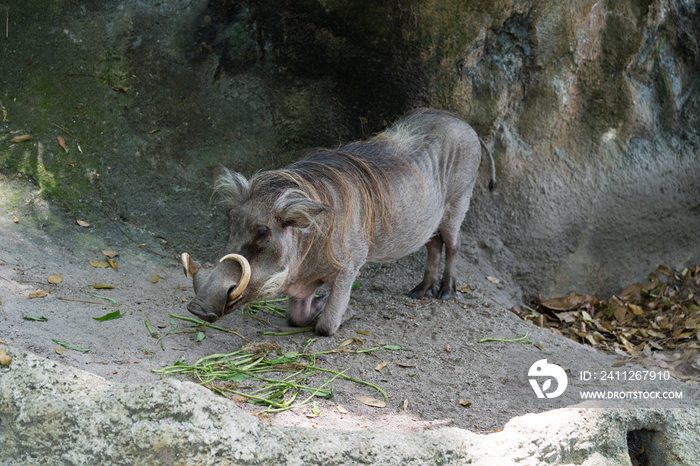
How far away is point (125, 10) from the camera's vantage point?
4539 millimetres

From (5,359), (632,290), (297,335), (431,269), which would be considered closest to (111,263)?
(297,335)

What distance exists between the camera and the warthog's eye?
305 centimetres

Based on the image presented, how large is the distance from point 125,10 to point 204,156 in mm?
1208

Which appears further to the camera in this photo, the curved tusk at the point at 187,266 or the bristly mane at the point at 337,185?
the bristly mane at the point at 337,185

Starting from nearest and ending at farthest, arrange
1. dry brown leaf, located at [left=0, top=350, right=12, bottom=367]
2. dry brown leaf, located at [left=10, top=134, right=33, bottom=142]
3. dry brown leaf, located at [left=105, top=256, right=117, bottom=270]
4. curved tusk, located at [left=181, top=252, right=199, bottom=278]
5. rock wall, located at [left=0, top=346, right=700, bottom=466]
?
rock wall, located at [left=0, top=346, right=700, bottom=466], dry brown leaf, located at [left=0, top=350, right=12, bottom=367], curved tusk, located at [left=181, top=252, right=199, bottom=278], dry brown leaf, located at [left=105, top=256, right=117, bottom=270], dry brown leaf, located at [left=10, top=134, right=33, bottom=142]

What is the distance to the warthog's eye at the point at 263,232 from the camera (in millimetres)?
3055

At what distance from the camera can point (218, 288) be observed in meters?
2.80

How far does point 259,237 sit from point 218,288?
1.25ft

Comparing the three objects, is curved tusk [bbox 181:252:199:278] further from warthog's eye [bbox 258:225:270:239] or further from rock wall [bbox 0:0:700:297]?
rock wall [bbox 0:0:700:297]

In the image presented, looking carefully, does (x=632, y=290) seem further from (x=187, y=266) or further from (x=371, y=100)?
(x=187, y=266)

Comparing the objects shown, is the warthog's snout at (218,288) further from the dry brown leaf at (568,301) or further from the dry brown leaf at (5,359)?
the dry brown leaf at (568,301)

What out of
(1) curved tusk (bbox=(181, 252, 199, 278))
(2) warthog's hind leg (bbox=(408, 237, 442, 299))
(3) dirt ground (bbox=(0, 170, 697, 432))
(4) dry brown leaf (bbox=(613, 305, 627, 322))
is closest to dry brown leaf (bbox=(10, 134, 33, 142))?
(3) dirt ground (bbox=(0, 170, 697, 432))

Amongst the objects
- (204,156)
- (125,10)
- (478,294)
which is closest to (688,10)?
(478,294)

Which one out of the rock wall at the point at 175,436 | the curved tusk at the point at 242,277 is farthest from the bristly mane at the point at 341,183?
the rock wall at the point at 175,436
